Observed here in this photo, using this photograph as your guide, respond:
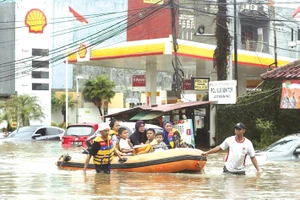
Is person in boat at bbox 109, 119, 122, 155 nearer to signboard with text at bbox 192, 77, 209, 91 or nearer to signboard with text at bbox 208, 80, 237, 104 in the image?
signboard with text at bbox 208, 80, 237, 104

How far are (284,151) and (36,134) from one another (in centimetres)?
1756

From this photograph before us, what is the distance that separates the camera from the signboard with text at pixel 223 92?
28.4 m

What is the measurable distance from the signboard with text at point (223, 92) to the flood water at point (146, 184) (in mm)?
9380

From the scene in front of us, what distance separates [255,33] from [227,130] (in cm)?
2661

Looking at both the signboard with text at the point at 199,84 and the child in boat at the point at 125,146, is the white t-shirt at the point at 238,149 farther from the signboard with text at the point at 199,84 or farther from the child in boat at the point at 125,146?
the signboard with text at the point at 199,84

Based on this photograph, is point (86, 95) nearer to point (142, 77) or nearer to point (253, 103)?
point (142, 77)

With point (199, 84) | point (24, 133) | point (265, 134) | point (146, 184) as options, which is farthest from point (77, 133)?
point (146, 184)

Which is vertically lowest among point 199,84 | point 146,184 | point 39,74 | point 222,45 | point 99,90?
point 146,184

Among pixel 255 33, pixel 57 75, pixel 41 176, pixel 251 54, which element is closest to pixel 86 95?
pixel 57 75

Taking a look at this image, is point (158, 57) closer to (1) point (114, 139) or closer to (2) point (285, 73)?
(2) point (285, 73)

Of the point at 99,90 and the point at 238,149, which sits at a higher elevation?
the point at 99,90

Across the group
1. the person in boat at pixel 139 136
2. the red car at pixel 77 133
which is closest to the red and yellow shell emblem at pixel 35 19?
the red car at pixel 77 133

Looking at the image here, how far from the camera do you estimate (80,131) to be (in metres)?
28.8

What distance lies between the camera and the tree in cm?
6172
